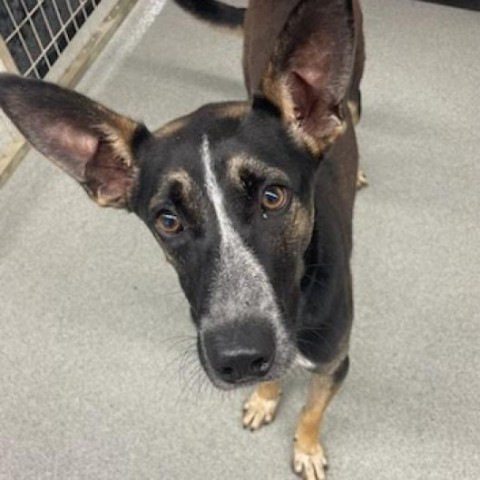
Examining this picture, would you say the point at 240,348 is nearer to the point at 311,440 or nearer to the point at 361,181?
the point at 311,440

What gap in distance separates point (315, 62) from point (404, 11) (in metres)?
2.29

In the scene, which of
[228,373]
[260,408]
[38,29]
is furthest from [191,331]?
[38,29]

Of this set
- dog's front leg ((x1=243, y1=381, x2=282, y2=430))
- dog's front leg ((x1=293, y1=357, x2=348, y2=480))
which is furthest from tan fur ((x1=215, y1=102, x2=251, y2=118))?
dog's front leg ((x1=243, y1=381, x2=282, y2=430))

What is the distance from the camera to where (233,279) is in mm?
1397

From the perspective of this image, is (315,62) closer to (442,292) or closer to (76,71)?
(442,292)

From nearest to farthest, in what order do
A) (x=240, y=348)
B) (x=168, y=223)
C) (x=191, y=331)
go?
(x=240, y=348)
(x=168, y=223)
(x=191, y=331)

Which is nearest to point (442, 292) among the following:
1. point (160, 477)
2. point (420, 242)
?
point (420, 242)

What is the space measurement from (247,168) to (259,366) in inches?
16.9

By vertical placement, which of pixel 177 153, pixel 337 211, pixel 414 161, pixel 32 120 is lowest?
pixel 414 161

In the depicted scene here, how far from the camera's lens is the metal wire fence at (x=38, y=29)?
301cm

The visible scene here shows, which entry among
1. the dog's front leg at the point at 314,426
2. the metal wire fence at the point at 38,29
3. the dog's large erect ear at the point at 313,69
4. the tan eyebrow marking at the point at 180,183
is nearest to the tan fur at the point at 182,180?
the tan eyebrow marking at the point at 180,183

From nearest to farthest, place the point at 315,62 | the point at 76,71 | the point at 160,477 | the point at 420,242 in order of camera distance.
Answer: the point at 315,62 → the point at 160,477 → the point at 420,242 → the point at 76,71

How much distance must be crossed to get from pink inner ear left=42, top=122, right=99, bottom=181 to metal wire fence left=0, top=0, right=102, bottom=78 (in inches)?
63.5

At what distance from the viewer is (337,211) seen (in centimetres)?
190
